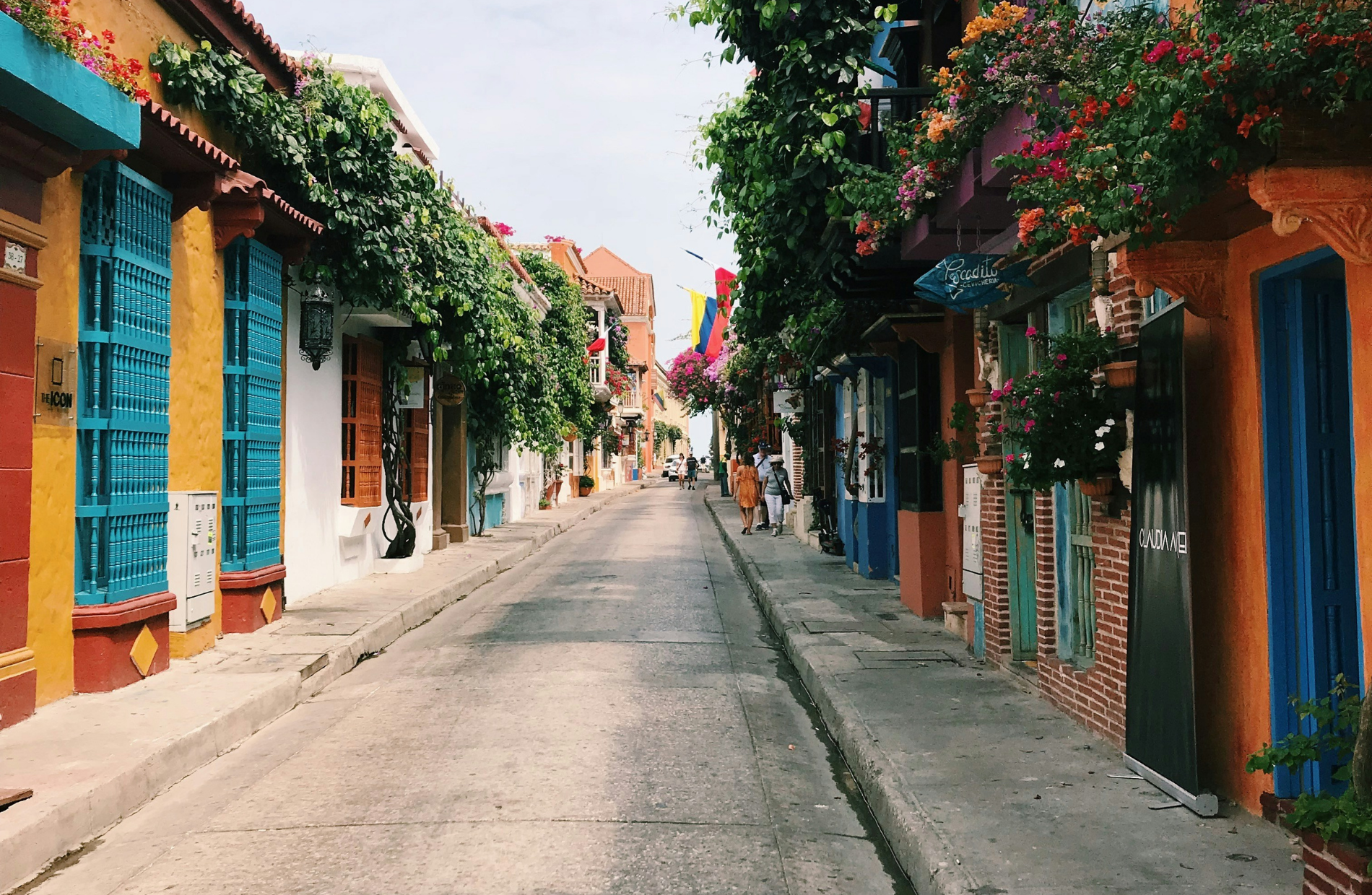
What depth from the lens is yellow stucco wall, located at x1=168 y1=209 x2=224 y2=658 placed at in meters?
9.19

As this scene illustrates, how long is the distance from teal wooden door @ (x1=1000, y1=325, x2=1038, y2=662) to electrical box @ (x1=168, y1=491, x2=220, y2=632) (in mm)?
6683

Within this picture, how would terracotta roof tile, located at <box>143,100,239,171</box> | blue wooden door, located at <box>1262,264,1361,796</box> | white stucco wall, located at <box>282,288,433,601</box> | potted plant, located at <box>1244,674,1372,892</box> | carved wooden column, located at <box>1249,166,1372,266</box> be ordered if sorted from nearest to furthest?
1. potted plant, located at <box>1244,674,1372,892</box>
2. carved wooden column, located at <box>1249,166,1372,266</box>
3. blue wooden door, located at <box>1262,264,1361,796</box>
4. terracotta roof tile, located at <box>143,100,239,171</box>
5. white stucco wall, located at <box>282,288,433,601</box>

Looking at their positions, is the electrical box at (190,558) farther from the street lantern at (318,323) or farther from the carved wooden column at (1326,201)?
the carved wooden column at (1326,201)

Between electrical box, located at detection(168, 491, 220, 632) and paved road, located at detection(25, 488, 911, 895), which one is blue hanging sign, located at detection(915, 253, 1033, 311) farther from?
electrical box, located at detection(168, 491, 220, 632)

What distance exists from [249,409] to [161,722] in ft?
14.6

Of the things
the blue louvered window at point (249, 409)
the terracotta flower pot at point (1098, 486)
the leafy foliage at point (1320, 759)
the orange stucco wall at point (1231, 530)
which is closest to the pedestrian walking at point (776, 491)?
the blue louvered window at point (249, 409)

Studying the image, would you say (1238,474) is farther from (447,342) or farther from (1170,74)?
(447,342)

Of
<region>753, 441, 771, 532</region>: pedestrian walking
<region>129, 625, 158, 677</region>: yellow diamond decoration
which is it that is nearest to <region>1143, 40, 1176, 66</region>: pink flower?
<region>129, 625, 158, 677</region>: yellow diamond decoration

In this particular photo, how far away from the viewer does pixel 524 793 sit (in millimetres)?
5582

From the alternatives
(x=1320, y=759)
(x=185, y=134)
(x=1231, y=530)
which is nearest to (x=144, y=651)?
(x=185, y=134)

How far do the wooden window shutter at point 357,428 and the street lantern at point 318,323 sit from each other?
7.47 ft

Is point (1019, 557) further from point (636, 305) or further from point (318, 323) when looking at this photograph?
point (636, 305)

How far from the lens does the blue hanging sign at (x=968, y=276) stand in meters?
7.56

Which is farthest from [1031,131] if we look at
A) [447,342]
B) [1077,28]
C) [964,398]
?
[447,342]
